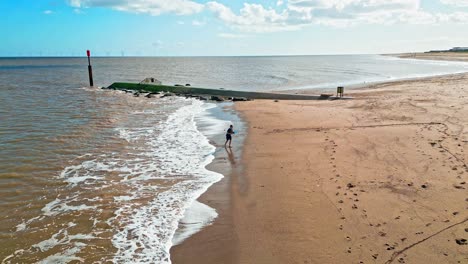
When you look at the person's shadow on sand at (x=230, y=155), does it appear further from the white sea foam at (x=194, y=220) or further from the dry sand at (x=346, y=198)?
the white sea foam at (x=194, y=220)

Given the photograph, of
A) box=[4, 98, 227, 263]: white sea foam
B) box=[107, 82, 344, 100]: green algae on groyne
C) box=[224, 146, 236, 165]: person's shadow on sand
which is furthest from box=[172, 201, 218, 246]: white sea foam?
box=[107, 82, 344, 100]: green algae on groyne

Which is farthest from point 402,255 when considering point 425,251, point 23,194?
point 23,194

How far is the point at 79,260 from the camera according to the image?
260 inches

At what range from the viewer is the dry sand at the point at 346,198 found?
6.46 meters

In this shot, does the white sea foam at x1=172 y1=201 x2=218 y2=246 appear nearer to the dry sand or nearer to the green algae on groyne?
the dry sand

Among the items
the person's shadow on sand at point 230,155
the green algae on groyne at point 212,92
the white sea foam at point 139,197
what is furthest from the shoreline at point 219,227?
Answer: the green algae on groyne at point 212,92

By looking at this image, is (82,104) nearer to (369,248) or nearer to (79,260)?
(79,260)

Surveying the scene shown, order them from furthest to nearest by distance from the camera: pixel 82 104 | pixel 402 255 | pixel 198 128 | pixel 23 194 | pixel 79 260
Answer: pixel 82 104 < pixel 198 128 < pixel 23 194 < pixel 79 260 < pixel 402 255

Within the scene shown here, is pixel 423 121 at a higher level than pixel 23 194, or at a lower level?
higher

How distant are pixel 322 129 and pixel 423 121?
16.0 feet

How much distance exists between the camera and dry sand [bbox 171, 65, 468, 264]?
6.46 metres

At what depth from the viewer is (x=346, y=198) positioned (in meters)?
8.61

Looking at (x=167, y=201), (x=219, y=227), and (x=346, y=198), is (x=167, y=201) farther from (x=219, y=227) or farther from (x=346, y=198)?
(x=346, y=198)

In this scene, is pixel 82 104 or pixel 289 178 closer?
pixel 289 178
